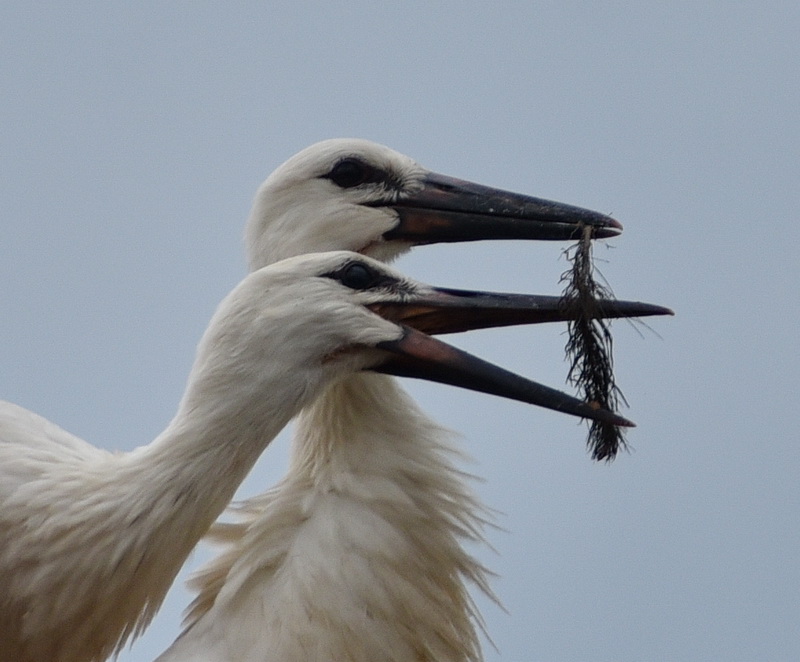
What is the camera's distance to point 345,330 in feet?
10.5

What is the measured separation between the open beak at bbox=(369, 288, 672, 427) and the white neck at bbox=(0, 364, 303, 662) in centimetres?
27

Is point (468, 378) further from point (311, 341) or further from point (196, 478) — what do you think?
point (196, 478)

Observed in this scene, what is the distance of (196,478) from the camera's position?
313 centimetres

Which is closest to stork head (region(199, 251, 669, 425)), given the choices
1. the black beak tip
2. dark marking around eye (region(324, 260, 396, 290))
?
dark marking around eye (region(324, 260, 396, 290))

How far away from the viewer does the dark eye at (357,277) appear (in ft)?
10.7

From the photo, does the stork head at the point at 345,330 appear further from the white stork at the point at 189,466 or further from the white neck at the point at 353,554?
the white neck at the point at 353,554

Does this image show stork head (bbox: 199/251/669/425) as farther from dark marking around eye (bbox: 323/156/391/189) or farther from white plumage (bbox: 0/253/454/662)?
dark marking around eye (bbox: 323/156/391/189)

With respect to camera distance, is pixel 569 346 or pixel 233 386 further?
→ pixel 569 346

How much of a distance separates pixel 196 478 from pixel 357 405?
0.67 m

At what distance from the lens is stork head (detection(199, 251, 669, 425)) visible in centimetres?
316

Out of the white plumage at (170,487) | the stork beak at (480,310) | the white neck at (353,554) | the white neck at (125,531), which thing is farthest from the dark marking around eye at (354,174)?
the white neck at (125,531)

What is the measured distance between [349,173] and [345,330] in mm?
855

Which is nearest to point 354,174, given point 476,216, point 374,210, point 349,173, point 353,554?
point 349,173

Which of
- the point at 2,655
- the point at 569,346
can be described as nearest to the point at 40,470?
the point at 2,655
